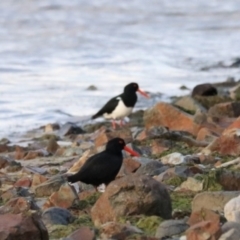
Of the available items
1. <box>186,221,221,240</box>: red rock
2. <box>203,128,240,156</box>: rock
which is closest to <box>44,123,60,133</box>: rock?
<box>203,128,240,156</box>: rock

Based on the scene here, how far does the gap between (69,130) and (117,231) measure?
649cm

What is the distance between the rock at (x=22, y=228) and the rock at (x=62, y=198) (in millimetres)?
1204

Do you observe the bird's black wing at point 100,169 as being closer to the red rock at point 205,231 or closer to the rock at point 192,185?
the rock at point 192,185

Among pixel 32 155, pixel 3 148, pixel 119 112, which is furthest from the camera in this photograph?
pixel 119 112

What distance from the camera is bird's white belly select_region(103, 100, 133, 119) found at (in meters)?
11.7

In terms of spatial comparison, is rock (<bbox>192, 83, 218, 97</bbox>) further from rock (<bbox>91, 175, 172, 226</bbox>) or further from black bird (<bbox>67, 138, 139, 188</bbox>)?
rock (<bbox>91, 175, 172, 226</bbox>)

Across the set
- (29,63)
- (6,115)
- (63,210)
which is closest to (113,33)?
(29,63)

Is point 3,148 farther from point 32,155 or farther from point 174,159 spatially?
point 174,159

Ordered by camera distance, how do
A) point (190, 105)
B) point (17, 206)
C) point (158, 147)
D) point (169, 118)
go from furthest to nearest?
point (190, 105) < point (169, 118) < point (158, 147) < point (17, 206)

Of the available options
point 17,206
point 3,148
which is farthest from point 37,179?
point 3,148

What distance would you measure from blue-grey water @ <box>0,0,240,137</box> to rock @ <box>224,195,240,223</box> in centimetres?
667

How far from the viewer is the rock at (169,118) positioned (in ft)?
32.6

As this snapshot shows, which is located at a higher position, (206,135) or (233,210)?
(233,210)

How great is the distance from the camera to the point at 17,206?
5.25m
